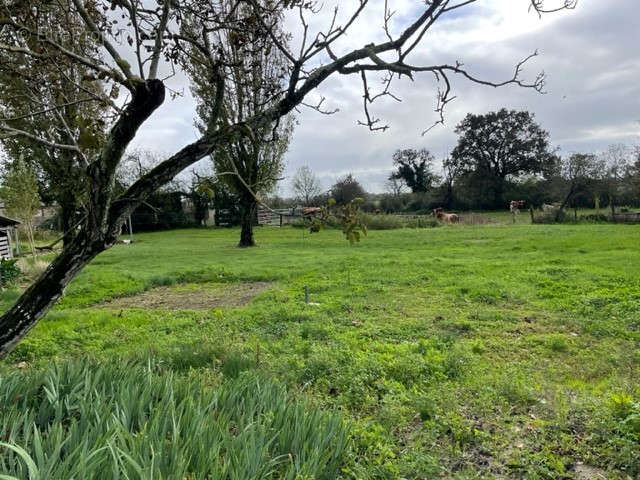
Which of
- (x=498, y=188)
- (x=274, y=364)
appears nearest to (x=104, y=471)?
(x=274, y=364)

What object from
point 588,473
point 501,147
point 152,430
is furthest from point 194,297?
point 501,147

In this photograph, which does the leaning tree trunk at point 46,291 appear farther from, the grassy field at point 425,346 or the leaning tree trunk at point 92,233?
the grassy field at point 425,346

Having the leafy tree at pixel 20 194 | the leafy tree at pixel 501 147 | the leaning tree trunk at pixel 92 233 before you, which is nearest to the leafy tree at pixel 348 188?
the leafy tree at pixel 501 147

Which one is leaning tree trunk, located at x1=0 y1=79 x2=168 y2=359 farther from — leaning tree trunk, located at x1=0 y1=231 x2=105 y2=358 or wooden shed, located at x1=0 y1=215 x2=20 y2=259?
wooden shed, located at x1=0 y1=215 x2=20 y2=259

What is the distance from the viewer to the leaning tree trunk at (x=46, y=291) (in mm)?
2529

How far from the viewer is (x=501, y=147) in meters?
50.5

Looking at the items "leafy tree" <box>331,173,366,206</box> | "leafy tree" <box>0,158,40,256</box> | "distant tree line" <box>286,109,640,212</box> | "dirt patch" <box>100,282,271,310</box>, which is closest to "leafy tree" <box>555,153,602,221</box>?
"distant tree line" <box>286,109,640,212</box>

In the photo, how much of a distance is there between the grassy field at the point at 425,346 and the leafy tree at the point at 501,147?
1624 inches

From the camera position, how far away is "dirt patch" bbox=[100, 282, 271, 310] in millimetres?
8375

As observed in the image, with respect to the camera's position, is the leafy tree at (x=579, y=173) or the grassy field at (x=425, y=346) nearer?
the grassy field at (x=425, y=346)

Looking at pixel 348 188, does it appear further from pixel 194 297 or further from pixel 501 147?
pixel 194 297

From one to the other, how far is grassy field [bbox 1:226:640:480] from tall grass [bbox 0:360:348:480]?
396 mm

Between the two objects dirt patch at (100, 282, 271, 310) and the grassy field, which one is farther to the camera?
dirt patch at (100, 282, 271, 310)

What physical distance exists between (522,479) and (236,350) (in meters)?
3.17
